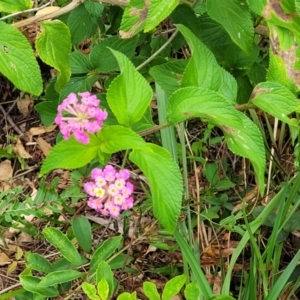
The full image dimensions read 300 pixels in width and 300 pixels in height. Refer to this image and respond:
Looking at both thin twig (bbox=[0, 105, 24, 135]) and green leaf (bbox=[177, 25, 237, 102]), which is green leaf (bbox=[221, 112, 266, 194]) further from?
thin twig (bbox=[0, 105, 24, 135])

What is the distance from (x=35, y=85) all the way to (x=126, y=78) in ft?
0.60

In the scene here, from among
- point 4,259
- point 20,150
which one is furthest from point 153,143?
point 20,150

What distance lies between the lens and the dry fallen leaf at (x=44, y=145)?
1981 mm

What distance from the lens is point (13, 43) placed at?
943mm

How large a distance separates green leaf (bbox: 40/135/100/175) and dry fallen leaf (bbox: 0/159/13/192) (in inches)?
42.4

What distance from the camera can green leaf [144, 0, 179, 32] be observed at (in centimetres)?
90

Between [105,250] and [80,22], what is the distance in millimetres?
538

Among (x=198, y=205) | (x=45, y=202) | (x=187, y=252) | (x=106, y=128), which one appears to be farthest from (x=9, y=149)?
(x=106, y=128)

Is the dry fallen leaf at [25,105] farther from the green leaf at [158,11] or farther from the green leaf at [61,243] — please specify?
the green leaf at [158,11]

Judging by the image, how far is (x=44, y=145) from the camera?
200 centimetres

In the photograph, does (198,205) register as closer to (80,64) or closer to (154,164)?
(80,64)

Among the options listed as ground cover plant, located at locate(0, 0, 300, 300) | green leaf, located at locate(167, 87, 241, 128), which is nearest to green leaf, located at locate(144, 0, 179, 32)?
ground cover plant, located at locate(0, 0, 300, 300)

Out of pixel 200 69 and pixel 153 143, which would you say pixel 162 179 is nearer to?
pixel 200 69

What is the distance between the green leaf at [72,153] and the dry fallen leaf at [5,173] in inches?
42.4
